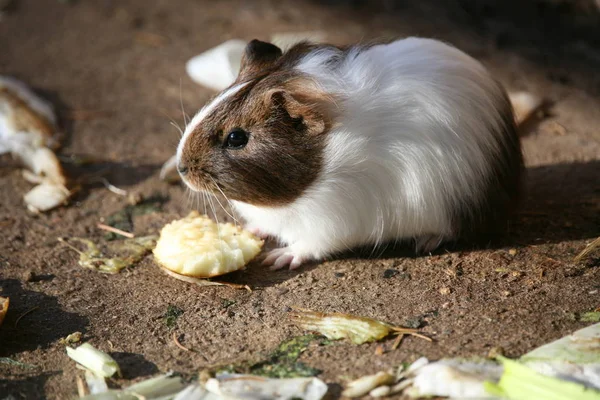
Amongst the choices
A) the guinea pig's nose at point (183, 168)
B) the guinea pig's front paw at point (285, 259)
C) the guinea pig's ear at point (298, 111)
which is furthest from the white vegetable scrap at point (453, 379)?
the guinea pig's nose at point (183, 168)

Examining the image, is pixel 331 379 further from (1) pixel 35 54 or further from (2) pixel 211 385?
(1) pixel 35 54

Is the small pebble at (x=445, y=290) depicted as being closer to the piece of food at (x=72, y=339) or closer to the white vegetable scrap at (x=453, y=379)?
the white vegetable scrap at (x=453, y=379)

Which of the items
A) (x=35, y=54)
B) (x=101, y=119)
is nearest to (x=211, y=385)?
(x=101, y=119)

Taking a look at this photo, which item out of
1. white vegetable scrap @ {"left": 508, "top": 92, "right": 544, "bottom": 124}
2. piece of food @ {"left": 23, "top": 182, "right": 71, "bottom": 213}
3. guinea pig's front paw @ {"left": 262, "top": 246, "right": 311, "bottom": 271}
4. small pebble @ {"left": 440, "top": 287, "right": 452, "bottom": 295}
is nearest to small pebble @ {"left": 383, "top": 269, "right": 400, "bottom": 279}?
small pebble @ {"left": 440, "top": 287, "right": 452, "bottom": 295}

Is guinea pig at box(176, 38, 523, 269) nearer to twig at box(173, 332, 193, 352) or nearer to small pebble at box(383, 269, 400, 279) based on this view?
small pebble at box(383, 269, 400, 279)

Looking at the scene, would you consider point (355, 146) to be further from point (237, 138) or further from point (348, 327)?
point (348, 327)

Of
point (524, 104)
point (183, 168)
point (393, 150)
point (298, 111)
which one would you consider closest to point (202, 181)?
point (183, 168)
